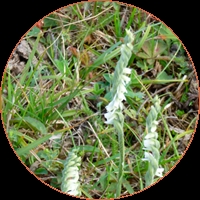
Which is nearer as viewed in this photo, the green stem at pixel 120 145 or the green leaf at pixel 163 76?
the green stem at pixel 120 145

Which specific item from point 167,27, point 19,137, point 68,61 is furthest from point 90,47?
point 19,137

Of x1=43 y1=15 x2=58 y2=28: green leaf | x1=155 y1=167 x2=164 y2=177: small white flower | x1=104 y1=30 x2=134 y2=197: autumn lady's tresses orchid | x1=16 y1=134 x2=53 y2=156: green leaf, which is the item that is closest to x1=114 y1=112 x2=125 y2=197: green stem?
x1=104 y1=30 x2=134 y2=197: autumn lady's tresses orchid

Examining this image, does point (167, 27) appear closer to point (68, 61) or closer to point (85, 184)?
point (68, 61)

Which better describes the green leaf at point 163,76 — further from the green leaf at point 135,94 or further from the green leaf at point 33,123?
the green leaf at point 33,123

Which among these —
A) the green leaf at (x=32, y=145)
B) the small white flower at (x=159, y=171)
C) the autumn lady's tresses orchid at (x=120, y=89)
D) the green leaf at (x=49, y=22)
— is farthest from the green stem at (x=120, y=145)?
the green leaf at (x=49, y=22)

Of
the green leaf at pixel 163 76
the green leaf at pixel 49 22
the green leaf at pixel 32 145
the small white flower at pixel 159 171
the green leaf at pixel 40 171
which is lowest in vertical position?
the green leaf at pixel 40 171

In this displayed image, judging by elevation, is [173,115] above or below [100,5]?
below

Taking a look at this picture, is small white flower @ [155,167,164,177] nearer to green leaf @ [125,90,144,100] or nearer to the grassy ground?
the grassy ground
